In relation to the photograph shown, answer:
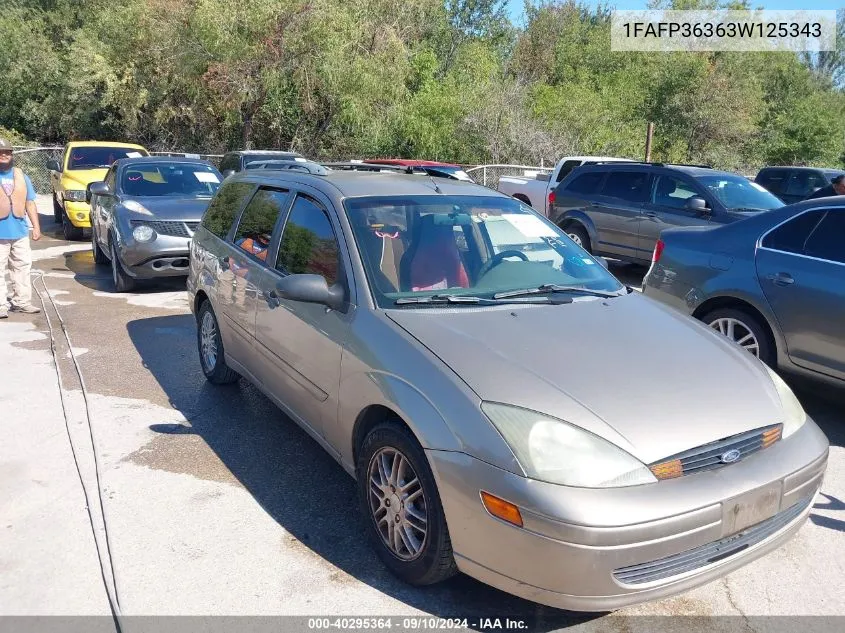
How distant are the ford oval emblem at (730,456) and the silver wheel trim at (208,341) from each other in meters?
3.95

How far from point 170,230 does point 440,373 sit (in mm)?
7081

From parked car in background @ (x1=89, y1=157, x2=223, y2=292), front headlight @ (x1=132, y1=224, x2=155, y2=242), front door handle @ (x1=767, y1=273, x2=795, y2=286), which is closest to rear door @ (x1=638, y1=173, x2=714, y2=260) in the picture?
front door handle @ (x1=767, y1=273, x2=795, y2=286)

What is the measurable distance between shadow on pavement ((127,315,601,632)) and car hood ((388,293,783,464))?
0.90 meters

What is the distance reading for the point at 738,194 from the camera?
9562mm

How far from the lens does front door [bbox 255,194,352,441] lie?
3.74m

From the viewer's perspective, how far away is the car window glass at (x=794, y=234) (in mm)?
5383

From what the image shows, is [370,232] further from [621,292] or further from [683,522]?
[683,522]

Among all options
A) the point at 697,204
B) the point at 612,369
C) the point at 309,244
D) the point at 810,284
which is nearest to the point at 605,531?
the point at 612,369

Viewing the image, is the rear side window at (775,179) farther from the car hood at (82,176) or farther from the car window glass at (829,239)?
the car hood at (82,176)

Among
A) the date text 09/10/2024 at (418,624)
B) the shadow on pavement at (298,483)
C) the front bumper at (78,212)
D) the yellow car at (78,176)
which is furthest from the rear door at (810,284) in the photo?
the front bumper at (78,212)

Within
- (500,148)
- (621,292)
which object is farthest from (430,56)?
(621,292)

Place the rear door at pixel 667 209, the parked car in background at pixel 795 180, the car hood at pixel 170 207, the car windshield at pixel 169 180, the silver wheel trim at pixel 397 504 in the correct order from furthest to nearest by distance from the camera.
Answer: the parked car in background at pixel 795 180 < the car windshield at pixel 169 180 < the rear door at pixel 667 209 < the car hood at pixel 170 207 < the silver wheel trim at pixel 397 504

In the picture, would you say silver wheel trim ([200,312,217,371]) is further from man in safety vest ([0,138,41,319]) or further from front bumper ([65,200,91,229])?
front bumper ([65,200,91,229])

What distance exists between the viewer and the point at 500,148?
2534 cm
